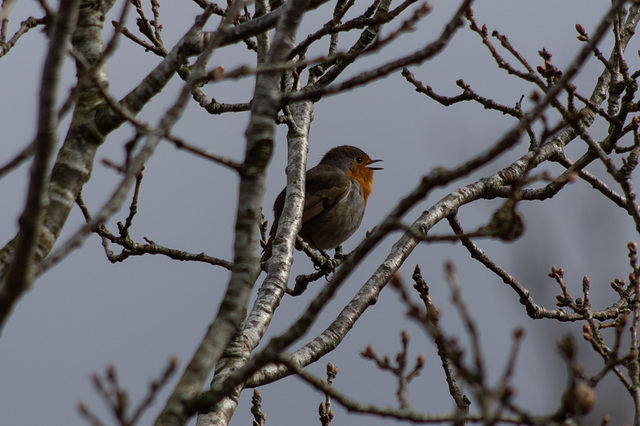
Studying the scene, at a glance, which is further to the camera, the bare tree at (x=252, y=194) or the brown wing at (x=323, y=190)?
the brown wing at (x=323, y=190)

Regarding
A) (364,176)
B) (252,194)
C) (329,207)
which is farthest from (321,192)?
(252,194)

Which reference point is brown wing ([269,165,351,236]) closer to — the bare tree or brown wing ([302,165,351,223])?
brown wing ([302,165,351,223])

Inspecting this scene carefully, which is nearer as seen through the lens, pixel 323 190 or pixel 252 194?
pixel 252 194

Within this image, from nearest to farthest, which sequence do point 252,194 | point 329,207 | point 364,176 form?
point 252,194, point 329,207, point 364,176

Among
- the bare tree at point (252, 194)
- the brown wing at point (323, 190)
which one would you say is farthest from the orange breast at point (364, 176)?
the bare tree at point (252, 194)

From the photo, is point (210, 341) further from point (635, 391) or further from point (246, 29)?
point (635, 391)

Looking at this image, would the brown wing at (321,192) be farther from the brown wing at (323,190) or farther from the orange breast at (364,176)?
the orange breast at (364,176)

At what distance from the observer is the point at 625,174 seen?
3699mm

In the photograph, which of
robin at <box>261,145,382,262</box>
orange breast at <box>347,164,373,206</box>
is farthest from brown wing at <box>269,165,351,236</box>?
orange breast at <box>347,164,373,206</box>

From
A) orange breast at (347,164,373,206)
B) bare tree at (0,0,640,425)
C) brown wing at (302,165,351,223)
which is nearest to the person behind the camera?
bare tree at (0,0,640,425)

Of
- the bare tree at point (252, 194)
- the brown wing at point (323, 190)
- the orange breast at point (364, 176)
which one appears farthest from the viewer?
the orange breast at point (364, 176)

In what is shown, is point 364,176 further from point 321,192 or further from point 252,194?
point 252,194

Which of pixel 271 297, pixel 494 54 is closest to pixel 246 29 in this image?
pixel 271 297

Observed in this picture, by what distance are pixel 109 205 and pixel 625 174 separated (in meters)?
2.90
